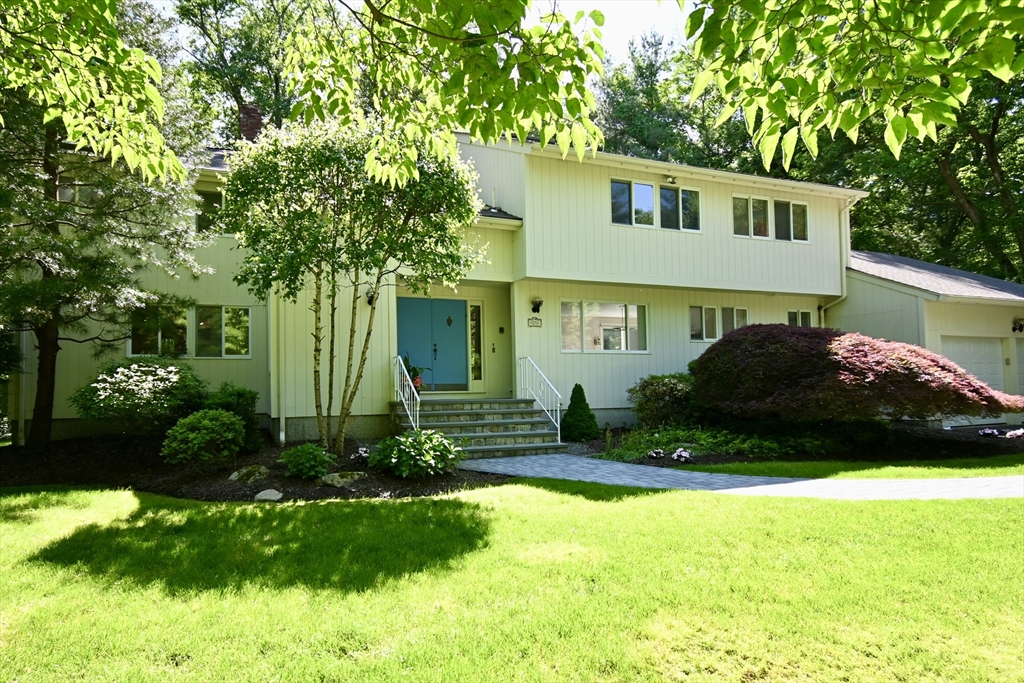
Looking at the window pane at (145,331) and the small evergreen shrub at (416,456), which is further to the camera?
the window pane at (145,331)

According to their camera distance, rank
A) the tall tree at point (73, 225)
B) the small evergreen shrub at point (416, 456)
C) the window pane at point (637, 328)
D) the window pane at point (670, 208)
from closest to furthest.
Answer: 1. the small evergreen shrub at point (416, 456)
2. the tall tree at point (73, 225)
3. the window pane at point (670, 208)
4. the window pane at point (637, 328)

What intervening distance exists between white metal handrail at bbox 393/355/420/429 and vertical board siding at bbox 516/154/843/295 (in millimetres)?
3284

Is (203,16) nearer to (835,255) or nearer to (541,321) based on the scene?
(541,321)

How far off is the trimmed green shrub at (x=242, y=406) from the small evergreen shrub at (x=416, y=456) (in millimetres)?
3152

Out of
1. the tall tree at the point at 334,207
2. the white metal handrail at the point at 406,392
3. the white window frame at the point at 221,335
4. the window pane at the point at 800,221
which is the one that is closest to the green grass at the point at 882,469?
the white metal handrail at the point at 406,392

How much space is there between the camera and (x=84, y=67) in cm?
448

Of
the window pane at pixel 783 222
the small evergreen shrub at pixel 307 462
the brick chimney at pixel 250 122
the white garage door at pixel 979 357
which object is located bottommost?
the small evergreen shrub at pixel 307 462

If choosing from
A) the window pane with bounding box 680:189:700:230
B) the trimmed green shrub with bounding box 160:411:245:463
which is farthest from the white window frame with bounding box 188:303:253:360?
the window pane with bounding box 680:189:700:230

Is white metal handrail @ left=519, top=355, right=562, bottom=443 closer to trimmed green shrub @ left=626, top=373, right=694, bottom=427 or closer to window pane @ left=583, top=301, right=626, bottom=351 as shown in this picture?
window pane @ left=583, top=301, right=626, bottom=351

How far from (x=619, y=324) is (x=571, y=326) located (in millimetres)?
1285

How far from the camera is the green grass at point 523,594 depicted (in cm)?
308

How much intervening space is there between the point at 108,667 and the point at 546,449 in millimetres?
8465

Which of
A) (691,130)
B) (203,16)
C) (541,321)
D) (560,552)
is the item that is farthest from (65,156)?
(691,130)

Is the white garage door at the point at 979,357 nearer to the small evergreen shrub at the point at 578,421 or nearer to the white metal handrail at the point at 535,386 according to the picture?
the small evergreen shrub at the point at 578,421
